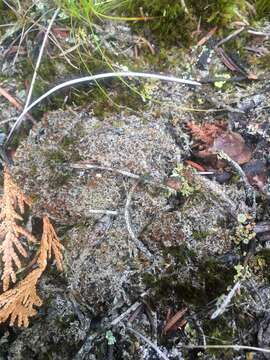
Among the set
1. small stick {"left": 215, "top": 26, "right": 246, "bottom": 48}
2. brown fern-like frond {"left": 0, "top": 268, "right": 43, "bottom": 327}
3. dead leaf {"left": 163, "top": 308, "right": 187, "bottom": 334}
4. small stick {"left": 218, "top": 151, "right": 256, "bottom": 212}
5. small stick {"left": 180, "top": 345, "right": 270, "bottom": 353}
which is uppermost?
small stick {"left": 215, "top": 26, "right": 246, "bottom": 48}

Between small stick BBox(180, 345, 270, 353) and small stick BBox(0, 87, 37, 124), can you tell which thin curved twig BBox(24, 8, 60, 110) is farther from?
small stick BBox(180, 345, 270, 353)

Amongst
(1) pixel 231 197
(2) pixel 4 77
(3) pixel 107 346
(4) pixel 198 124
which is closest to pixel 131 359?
(3) pixel 107 346

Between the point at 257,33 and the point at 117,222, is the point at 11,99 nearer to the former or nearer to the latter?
the point at 117,222

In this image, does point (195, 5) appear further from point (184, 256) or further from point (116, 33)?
point (184, 256)

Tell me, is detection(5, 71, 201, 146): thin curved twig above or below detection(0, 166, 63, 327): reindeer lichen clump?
above

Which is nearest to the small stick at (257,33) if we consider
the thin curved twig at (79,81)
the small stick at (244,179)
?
the thin curved twig at (79,81)

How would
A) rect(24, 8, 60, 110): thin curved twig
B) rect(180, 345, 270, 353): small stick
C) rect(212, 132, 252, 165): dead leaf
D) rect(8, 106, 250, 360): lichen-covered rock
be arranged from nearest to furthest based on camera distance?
rect(180, 345, 270, 353): small stick
rect(8, 106, 250, 360): lichen-covered rock
rect(212, 132, 252, 165): dead leaf
rect(24, 8, 60, 110): thin curved twig

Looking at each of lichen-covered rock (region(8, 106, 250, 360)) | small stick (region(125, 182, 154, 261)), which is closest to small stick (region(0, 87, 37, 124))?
lichen-covered rock (region(8, 106, 250, 360))

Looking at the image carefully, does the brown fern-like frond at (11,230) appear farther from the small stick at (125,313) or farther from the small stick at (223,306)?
the small stick at (223,306)
